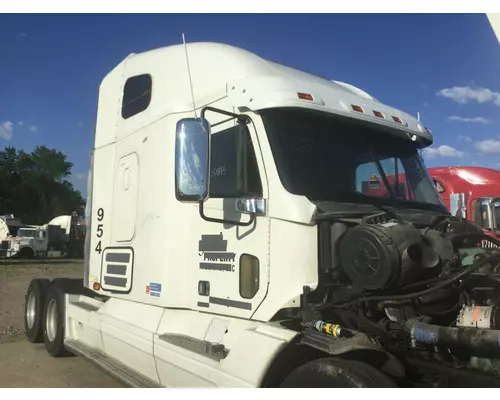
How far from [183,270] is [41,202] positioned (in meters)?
2.14

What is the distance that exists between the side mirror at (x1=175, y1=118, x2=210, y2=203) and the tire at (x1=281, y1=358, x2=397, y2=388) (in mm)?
1201

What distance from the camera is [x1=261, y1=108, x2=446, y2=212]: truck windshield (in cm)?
346

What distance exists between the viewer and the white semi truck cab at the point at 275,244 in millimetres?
2857

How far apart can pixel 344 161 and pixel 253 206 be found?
31.7 inches

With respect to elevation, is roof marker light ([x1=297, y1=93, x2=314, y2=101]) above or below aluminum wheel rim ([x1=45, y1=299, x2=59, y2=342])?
above

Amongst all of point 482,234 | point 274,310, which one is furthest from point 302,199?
point 482,234

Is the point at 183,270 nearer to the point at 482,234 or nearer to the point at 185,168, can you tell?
the point at 185,168

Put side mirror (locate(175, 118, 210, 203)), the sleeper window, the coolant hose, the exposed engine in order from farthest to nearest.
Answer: the sleeper window, side mirror (locate(175, 118, 210, 203)), the exposed engine, the coolant hose

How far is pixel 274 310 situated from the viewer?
10.7 feet

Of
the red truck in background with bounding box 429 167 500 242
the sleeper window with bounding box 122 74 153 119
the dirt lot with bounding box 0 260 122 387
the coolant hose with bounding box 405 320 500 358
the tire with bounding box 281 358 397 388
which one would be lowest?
the dirt lot with bounding box 0 260 122 387

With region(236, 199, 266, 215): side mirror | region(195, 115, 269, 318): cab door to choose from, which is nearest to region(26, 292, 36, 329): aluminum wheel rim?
region(195, 115, 269, 318): cab door

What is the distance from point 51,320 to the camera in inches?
252

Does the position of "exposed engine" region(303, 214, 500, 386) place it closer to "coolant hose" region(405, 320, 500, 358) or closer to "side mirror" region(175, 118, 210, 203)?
"coolant hose" region(405, 320, 500, 358)
